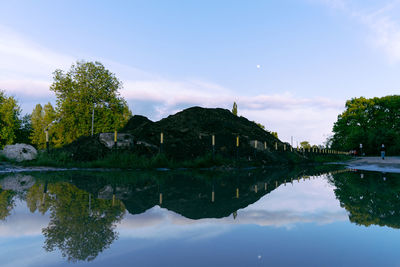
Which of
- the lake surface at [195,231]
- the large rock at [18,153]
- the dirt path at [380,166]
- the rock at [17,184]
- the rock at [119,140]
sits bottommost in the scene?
the lake surface at [195,231]

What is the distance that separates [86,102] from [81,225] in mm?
35656

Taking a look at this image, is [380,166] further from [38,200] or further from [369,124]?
[369,124]

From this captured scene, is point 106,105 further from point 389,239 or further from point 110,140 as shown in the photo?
point 389,239

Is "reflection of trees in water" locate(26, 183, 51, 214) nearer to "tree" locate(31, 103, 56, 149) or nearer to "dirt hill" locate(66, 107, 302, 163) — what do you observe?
"dirt hill" locate(66, 107, 302, 163)

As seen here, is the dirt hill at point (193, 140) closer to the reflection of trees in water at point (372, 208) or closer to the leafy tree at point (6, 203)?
the leafy tree at point (6, 203)

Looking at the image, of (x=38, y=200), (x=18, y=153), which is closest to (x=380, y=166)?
(x=38, y=200)

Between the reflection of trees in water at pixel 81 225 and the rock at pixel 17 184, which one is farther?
the rock at pixel 17 184

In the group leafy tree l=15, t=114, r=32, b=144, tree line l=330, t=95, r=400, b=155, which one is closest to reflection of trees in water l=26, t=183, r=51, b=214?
leafy tree l=15, t=114, r=32, b=144

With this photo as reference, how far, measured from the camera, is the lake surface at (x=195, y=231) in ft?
9.64

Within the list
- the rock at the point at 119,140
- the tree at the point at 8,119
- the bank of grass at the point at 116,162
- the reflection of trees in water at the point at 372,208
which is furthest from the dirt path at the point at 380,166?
the tree at the point at 8,119

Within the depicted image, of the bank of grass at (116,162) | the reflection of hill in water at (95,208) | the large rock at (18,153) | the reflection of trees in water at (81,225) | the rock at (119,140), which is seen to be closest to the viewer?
the reflection of trees in water at (81,225)

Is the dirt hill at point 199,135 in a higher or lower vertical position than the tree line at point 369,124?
lower

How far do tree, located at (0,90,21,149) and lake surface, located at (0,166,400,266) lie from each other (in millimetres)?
45840

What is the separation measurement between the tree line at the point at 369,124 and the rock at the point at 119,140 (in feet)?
161
